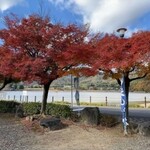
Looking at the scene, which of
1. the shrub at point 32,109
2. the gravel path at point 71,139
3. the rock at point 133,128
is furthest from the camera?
the shrub at point 32,109

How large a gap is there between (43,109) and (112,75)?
14.8 feet

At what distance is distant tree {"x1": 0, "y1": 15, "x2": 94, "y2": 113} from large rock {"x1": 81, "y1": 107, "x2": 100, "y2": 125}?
2109 mm

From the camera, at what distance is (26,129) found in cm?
1319

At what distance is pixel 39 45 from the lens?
14930 millimetres

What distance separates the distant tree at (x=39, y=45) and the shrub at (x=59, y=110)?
1290mm

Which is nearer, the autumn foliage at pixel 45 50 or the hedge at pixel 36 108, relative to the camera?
the autumn foliage at pixel 45 50

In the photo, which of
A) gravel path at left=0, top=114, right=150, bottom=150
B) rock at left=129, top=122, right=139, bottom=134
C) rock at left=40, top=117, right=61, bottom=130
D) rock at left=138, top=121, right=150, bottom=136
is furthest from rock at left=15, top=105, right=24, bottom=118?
rock at left=138, top=121, right=150, bottom=136

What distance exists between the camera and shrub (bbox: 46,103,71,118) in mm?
14970

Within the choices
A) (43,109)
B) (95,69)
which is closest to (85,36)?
(95,69)

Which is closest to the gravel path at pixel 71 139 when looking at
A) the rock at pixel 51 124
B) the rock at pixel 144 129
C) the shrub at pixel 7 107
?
the rock at pixel 144 129

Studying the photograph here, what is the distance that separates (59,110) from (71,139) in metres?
4.06

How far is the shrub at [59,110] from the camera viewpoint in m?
15.0

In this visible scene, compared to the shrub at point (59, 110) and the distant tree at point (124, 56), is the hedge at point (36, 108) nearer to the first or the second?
the shrub at point (59, 110)

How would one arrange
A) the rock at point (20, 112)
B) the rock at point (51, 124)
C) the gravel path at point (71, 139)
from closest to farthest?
the gravel path at point (71, 139) → the rock at point (51, 124) → the rock at point (20, 112)
